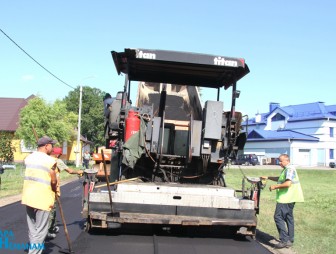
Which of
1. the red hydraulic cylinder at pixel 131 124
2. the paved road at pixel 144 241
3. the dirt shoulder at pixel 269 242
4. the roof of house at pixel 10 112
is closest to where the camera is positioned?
the paved road at pixel 144 241

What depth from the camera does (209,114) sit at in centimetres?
812

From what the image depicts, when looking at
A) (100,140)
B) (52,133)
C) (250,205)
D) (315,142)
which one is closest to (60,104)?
(52,133)

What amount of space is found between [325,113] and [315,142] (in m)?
4.76

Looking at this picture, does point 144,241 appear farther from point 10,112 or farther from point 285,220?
point 10,112

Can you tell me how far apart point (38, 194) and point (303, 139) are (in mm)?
61358

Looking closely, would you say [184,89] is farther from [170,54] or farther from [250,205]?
[250,205]

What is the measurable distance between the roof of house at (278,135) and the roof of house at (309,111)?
4.00 metres

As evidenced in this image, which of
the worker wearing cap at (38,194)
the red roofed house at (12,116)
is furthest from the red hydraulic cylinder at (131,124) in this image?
the red roofed house at (12,116)

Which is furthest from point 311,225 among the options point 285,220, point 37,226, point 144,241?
point 37,226

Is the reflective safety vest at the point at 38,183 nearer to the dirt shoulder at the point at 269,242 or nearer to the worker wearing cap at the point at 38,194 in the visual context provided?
the worker wearing cap at the point at 38,194

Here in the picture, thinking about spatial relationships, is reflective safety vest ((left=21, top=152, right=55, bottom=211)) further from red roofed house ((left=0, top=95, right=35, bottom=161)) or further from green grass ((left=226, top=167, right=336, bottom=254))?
red roofed house ((left=0, top=95, right=35, bottom=161))

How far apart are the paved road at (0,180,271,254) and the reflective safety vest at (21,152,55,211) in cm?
133

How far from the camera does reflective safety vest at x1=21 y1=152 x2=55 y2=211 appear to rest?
577cm

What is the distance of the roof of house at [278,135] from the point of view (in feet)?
208
